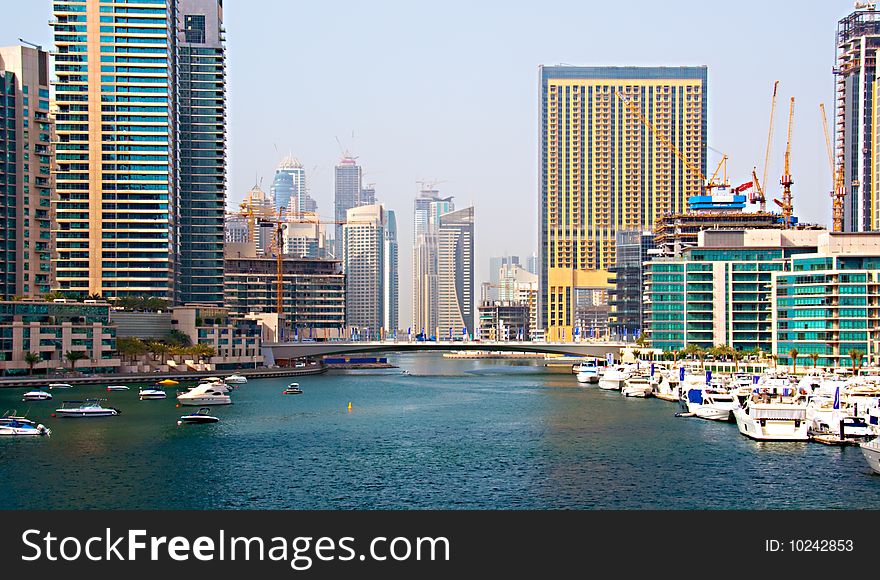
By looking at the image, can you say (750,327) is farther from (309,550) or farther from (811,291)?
(309,550)

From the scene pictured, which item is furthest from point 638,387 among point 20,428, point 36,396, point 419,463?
point 20,428

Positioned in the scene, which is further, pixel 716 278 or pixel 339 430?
pixel 716 278

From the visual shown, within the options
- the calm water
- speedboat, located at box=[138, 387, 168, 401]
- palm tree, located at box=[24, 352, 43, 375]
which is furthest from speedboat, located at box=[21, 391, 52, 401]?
palm tree, located at box=[24, 352, 43, 375]

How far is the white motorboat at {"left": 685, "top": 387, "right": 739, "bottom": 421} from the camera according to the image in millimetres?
117812

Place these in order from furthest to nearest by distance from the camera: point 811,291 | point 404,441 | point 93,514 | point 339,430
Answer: point 811,291 → point 339,430 → point 404,441 → point 93,514

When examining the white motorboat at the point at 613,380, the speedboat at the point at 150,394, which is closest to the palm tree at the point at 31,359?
the speedboat at the point at 150,394

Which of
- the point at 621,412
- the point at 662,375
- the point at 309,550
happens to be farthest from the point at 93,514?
the point at 662,375

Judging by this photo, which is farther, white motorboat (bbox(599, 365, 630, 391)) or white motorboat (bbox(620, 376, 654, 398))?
white motorboat (bbox(599, 365, 630, 391))

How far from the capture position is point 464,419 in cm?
12119

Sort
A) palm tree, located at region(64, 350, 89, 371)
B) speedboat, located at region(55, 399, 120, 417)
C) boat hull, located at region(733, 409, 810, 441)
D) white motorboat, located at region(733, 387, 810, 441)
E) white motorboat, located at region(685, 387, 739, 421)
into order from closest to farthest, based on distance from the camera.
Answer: boat hull, located at region(733, 409, 810, 441) < white motorboat, located at region(733, 387, 810, 441) < white motorboat, located at region(685, 387, 739, 421) < speedboat, located at region(55, 399, 120, 417) < palm tree, located at region(64, 350, 89, 371)

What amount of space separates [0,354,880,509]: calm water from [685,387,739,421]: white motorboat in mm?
1842

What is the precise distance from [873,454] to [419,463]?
31.5m

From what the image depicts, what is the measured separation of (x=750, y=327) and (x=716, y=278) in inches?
395

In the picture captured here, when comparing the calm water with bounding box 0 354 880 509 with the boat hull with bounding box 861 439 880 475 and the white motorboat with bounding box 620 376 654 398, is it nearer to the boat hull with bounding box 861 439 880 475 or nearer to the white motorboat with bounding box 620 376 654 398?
the boat hull with bounding box 861 439 880 475
